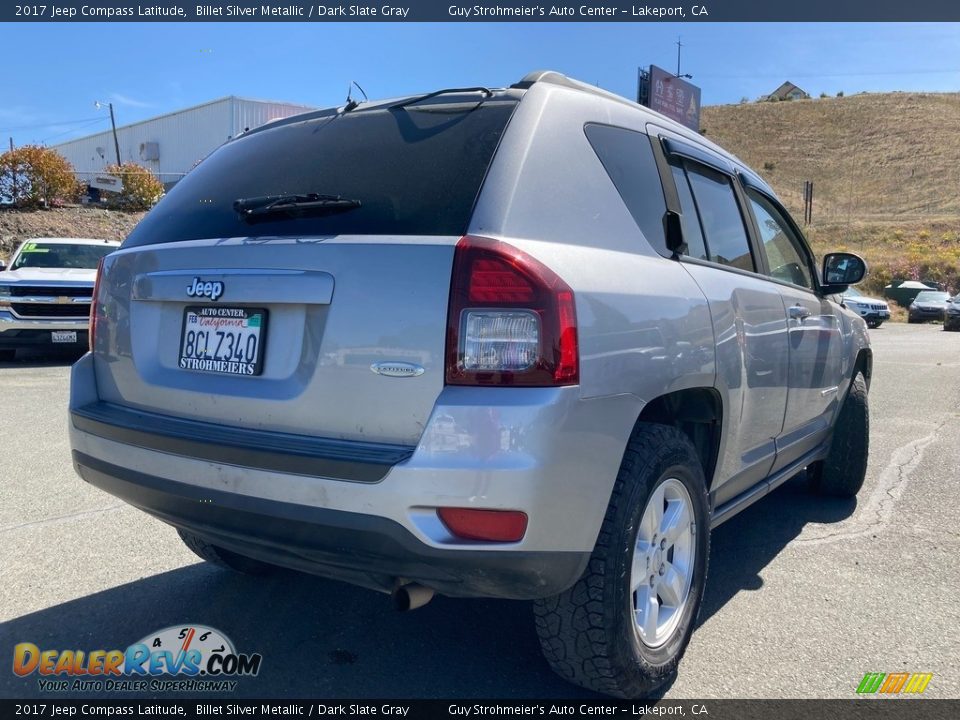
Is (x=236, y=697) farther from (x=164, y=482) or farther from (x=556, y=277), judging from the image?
(x=556, y=277)

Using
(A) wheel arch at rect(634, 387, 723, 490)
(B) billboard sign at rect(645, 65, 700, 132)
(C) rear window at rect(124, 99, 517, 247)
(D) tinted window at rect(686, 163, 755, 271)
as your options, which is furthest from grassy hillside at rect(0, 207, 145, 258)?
(A) wheel arch at rect(634, 387, 723, 490)

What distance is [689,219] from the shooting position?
123 inches

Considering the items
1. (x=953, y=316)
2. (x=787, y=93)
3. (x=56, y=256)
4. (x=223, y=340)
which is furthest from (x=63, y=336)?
(x=787, y=93)

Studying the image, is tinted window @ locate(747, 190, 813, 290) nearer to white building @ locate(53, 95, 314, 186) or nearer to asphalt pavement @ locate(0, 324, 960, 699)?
asphalt pavement @ locate(0, 324, 960, 699)

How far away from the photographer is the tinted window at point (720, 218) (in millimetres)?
3301

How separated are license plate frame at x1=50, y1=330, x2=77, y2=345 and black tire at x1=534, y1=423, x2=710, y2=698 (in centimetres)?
1001

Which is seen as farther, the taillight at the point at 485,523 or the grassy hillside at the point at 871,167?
the grassy hillside at the point at 871,167

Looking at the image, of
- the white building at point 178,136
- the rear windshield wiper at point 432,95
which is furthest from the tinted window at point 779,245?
Answer: the white building at point 178,136

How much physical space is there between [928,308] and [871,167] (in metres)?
42.0

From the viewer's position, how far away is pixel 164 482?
246cm

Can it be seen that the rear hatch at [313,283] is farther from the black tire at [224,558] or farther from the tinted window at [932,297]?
the tinted window at [932,297]

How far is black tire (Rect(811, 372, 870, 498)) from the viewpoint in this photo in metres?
4.81

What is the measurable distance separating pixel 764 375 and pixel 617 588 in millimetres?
1450

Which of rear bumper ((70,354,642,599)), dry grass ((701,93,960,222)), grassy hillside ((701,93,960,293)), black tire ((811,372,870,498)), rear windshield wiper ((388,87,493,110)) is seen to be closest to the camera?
rear bumper ((70,354,642,599))
